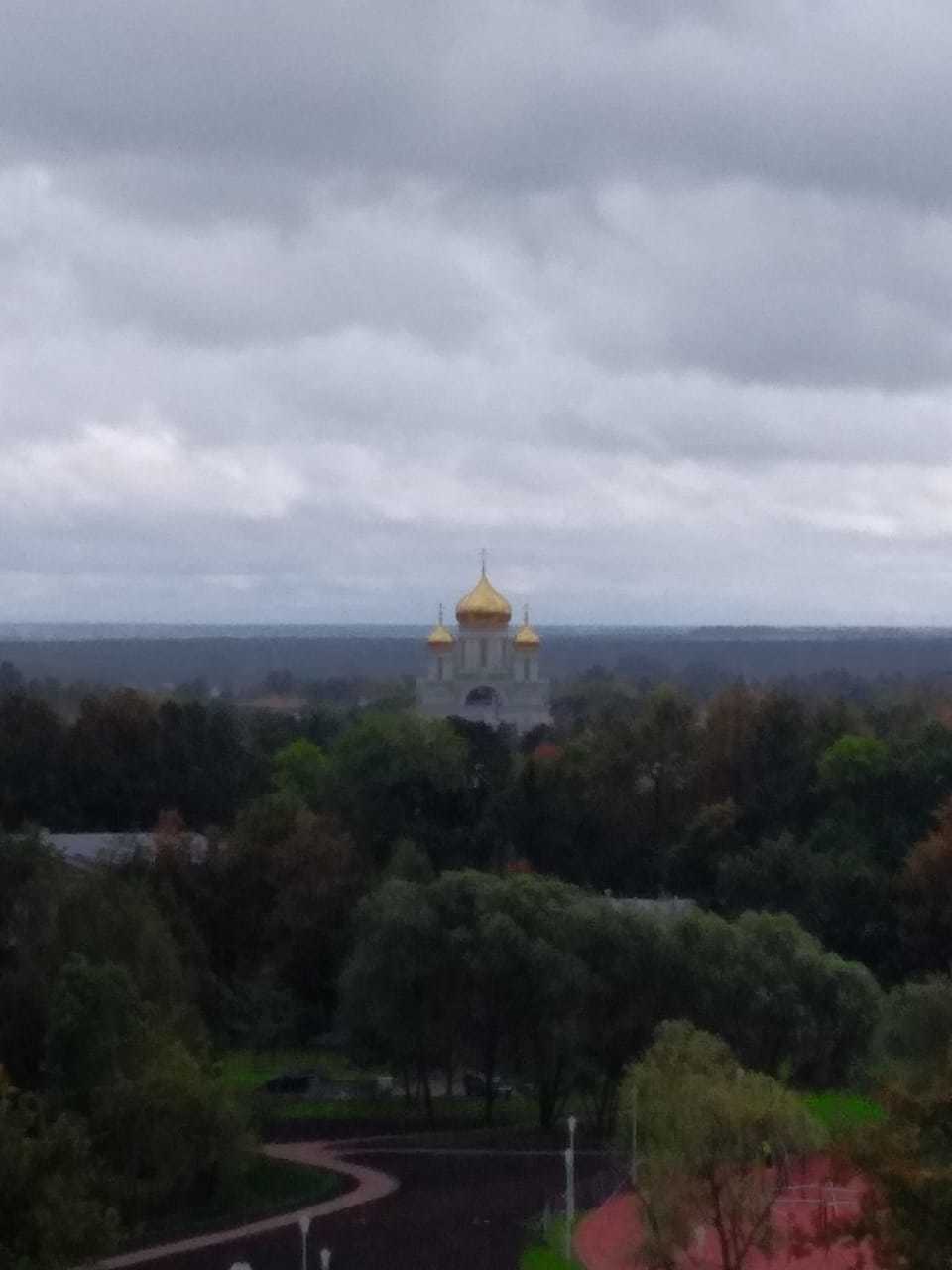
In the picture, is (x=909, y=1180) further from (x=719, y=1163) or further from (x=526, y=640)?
(x=526, y=640)

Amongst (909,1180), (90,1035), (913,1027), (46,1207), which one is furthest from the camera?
(913,1027)

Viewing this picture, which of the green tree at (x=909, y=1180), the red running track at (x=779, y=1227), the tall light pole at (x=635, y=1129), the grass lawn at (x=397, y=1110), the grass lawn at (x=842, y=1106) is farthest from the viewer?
the grass lawn at (x=397, y=1110)

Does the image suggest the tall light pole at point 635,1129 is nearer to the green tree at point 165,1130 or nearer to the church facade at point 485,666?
the green tree at point 165,1130

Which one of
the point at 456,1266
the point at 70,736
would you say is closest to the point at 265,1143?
the point at 456,1266

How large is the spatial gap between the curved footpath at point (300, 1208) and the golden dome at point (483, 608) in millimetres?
56735

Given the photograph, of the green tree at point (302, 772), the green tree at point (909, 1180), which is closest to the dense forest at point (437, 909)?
the green tree at point (302, 772)

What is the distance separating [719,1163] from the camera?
28578mm

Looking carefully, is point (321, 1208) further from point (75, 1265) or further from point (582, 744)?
point (582, 744)

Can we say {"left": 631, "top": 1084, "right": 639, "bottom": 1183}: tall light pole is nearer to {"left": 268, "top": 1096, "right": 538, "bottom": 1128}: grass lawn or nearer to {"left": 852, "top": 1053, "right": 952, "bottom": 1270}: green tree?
{"left": 852, "top": 1053, "right": 952, "bottom": 1270}: green tree

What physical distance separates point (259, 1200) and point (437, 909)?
8.51 metres

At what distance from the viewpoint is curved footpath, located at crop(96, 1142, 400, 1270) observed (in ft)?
112

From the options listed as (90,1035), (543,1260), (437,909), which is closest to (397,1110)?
(437,909)

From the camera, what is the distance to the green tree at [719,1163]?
93.4ft

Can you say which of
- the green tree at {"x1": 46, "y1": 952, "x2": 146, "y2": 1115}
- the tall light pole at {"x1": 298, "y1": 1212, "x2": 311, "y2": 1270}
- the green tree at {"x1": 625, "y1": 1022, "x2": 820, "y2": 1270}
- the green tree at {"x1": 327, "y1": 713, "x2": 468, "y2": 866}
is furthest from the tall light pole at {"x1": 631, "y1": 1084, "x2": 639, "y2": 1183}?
the green tree at {"x1": 327, "y1": 713, "x2": 468, "y2": 866}
